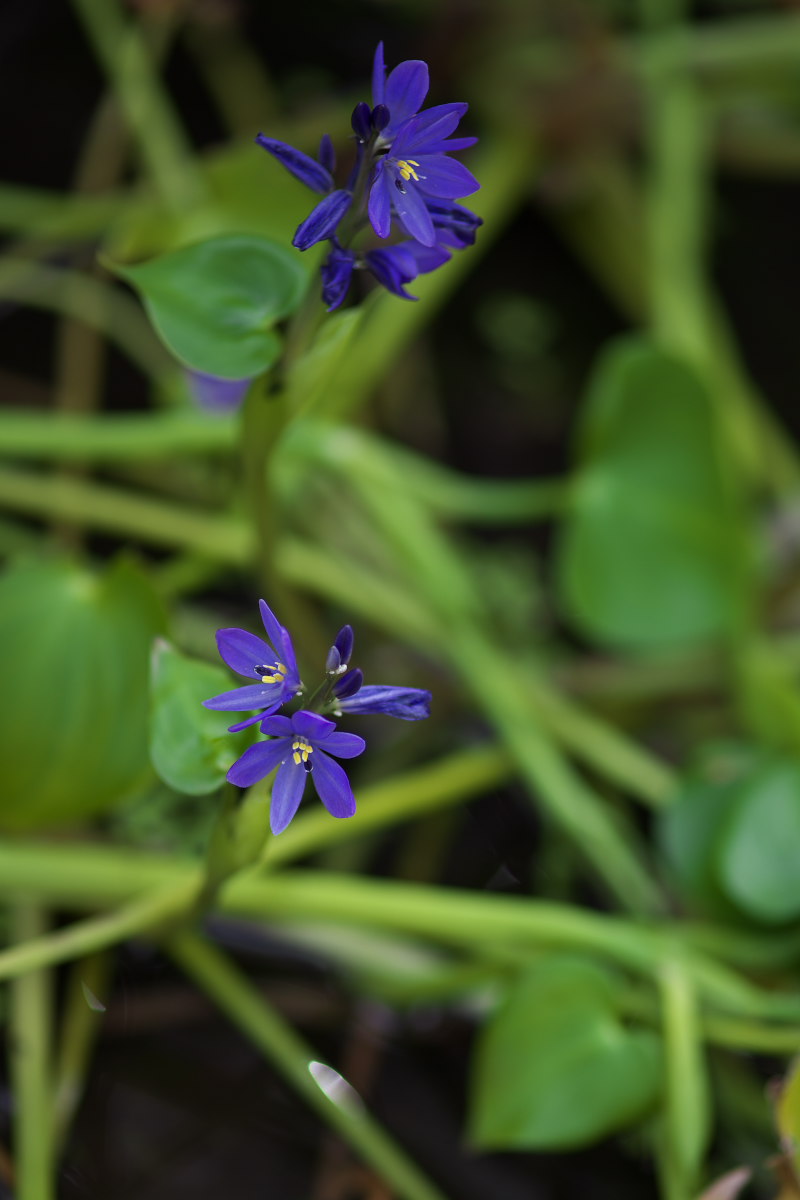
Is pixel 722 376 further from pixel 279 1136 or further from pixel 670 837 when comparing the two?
pixel 279 1136

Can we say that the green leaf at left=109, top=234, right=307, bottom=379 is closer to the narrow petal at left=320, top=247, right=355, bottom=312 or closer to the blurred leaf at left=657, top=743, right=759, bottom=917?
the narrow petal at left=320, top=247, right=355, bottom=312

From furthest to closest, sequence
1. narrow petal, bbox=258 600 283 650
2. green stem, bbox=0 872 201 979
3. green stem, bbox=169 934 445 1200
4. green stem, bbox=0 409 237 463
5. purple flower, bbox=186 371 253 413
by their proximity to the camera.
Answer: purple flower, bbox=186 371 253 413 → green stem, bbox=0 409 237 463 → green stem, bbox=169 934 445 1200 → green stem, bbox=0 872 201 979 → narrow petal, bbox=258 600 283 650

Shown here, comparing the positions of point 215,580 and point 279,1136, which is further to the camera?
point 215,580

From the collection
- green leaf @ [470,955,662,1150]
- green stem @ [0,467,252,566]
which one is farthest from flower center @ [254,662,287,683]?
green stem @ [0,467,252,566]

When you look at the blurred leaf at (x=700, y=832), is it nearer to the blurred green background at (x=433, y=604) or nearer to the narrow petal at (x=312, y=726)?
the blurred green background at (x=433, y=604)

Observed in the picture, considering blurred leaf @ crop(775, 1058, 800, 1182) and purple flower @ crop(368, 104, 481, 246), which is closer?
purple flower @ crop(368, 104, 481, 246)

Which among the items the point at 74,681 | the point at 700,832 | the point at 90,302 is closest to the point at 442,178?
the point at 74,681

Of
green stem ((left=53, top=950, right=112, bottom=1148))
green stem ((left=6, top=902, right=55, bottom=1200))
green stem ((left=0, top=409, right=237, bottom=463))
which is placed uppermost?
green stem ((left=0, top=409, right=237, bottom=463))

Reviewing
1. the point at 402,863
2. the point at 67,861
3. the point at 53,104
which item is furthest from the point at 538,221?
the point at 67,861
